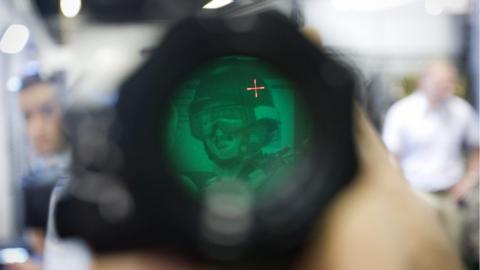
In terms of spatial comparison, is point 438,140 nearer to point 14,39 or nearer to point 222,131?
point 222,131

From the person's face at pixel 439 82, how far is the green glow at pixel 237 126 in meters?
0.18

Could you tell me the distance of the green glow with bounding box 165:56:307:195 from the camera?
1.97 ft

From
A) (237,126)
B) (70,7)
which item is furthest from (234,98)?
(70,7)

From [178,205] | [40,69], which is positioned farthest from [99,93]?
[178,205]

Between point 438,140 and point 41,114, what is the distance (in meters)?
0.47

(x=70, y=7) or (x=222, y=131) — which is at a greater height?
(x=70, y=7)

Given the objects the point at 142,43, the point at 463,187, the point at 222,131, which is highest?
the point at 142,43

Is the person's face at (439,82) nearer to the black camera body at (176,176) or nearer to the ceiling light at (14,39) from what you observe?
the black camera body at (176,176)

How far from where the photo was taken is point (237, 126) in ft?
2.10

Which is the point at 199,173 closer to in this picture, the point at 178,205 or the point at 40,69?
the point at 178,205

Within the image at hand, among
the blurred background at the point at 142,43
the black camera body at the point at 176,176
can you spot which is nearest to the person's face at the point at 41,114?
the blurred background at the point at 142,43

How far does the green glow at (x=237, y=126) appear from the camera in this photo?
0.60 metres

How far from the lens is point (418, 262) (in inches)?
26.6

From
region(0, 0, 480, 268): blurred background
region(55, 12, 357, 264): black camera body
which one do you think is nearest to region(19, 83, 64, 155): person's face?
region(0, 0, 480, 268): blurred background
